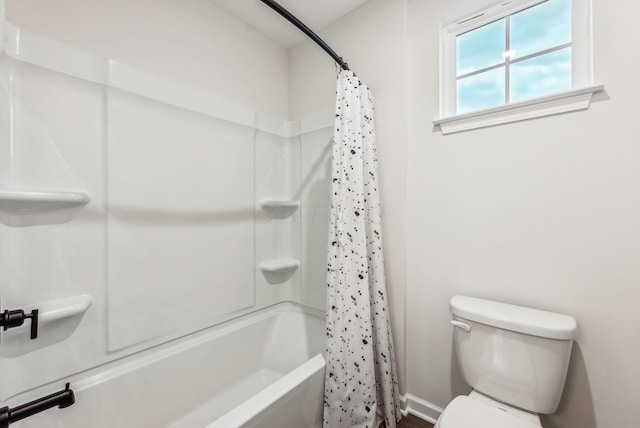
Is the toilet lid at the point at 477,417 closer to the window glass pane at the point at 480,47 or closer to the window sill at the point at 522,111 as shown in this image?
the window sill at the point at 522,111

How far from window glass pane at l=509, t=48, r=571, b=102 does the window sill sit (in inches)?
2.5

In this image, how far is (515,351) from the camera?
109 centimetres

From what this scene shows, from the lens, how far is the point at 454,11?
56.0 inches

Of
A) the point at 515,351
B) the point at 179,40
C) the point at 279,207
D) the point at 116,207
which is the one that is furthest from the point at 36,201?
the point at 515,351

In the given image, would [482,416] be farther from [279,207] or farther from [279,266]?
[279,207]

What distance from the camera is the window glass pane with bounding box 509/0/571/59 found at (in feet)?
3.98

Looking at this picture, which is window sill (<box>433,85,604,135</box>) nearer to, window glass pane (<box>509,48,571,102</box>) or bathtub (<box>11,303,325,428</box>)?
window glass pane (<box>509,48,571,102</box>)

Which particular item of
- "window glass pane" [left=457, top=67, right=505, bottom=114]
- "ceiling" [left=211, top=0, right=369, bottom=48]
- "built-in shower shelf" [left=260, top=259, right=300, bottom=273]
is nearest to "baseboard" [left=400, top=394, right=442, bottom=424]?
"built-in shower shelf" [left=260, top=259, right=300, bottom=273]

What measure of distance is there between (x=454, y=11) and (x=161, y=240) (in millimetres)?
2025

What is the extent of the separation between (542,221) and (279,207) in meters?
1.59

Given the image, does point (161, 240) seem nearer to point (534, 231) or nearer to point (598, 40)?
point (534, 231)

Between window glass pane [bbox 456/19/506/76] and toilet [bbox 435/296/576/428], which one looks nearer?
toilet [bbox 435/296/576/428]

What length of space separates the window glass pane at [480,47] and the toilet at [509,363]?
4.12ft

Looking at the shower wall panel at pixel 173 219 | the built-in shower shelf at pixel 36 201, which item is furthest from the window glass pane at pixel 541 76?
the built-in shower shelf at pixel 36 201
